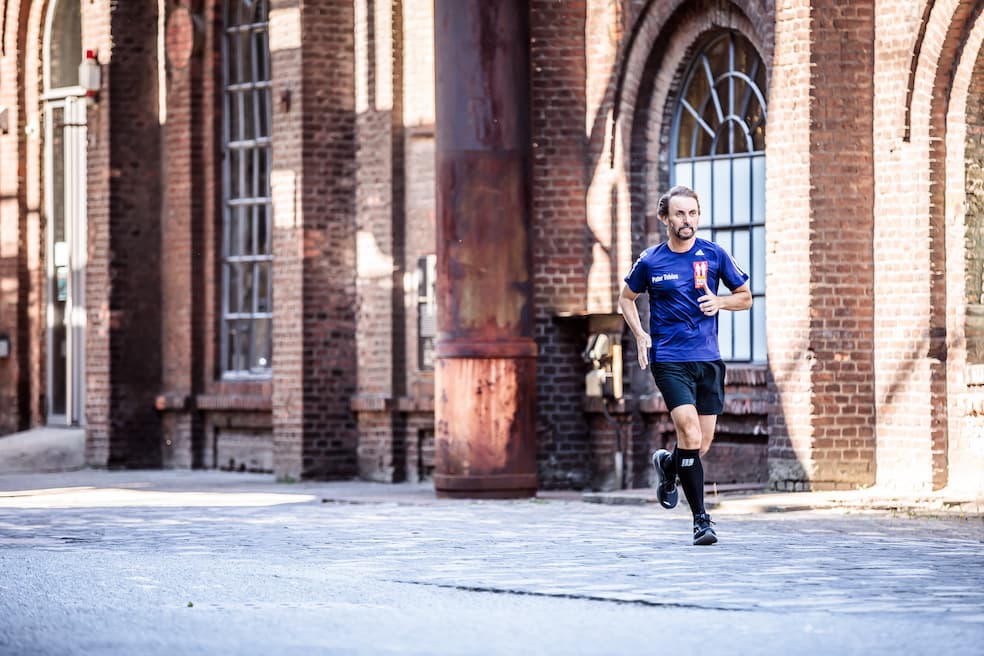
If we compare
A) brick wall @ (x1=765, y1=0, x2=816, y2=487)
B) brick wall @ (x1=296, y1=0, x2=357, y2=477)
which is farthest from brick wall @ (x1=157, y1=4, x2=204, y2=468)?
brick wall @ (x1=765, y1=0, x2=816, y2=487)

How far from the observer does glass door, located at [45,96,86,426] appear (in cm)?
2148

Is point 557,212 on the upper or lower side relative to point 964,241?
upper

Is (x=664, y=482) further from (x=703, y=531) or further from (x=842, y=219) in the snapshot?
(x=842, y=219)

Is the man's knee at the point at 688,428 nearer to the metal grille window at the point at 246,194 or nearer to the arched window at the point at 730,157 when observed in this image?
the arched window at the point at 730,157

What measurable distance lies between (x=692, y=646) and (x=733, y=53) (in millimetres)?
9624

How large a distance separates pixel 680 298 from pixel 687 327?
0.16 m

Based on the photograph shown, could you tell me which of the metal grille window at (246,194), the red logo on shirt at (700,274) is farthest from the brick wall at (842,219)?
the metal grille window at (246,194)

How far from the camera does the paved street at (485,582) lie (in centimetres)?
643

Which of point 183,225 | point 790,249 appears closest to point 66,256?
point 183,225

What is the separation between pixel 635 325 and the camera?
1006 cm

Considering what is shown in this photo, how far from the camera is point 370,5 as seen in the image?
1727 cm

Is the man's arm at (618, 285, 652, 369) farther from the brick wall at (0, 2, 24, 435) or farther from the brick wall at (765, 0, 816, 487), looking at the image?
the brick wall at (0, 2, 24, 435)

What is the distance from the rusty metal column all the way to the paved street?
852 mm

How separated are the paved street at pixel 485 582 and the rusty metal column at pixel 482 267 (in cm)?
85
